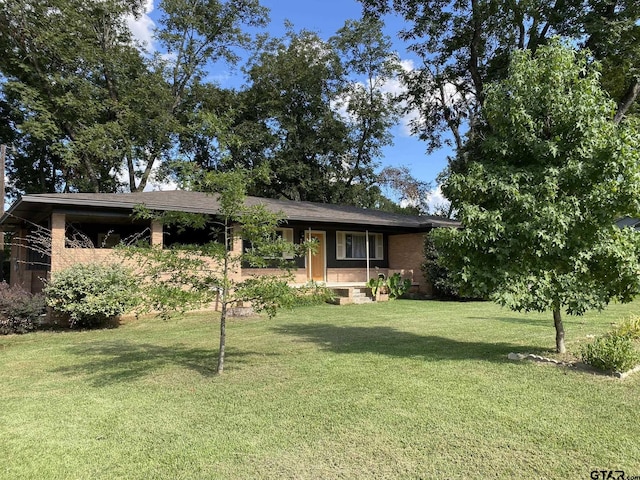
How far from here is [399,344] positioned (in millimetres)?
8164

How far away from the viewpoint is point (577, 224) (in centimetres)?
639

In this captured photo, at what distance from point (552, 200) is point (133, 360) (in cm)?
694

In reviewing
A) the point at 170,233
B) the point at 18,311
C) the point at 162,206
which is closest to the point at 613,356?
the point at 162,206

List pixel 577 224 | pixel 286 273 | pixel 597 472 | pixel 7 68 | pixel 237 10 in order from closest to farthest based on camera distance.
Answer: pixel 597 472
pixel 577 224
pixel 286 273
pixel 7 68
pixel 237 10

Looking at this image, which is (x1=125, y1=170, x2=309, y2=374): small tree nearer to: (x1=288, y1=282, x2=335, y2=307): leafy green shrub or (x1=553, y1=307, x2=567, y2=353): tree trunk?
(x1=288, y1=282, x2=335, y2=307): leafy green shrub

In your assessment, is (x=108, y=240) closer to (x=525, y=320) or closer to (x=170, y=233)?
(x=170, y=233)

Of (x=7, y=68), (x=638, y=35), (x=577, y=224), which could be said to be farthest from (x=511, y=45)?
(x=7, y=68)

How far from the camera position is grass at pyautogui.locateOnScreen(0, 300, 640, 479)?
11.6 feet

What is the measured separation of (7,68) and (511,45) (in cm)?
2384

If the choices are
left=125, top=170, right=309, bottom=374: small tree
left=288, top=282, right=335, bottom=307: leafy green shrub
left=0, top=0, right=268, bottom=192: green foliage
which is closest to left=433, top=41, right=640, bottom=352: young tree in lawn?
left=288, top=282, right=335, bottom=307: leafy green shrub

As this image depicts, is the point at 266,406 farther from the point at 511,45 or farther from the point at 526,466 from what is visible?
the point at 511,45

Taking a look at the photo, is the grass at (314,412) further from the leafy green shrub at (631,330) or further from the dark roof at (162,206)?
the dark roof at (162,206)

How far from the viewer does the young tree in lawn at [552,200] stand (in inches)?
247

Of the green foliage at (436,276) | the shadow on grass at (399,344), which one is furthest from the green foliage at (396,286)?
the shadow on grass at (399,344)
